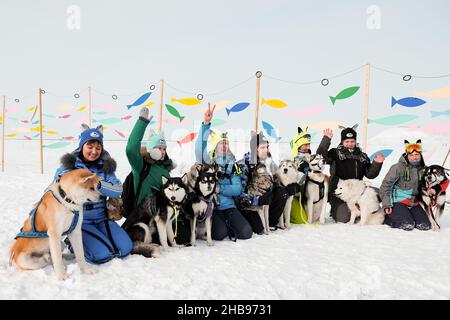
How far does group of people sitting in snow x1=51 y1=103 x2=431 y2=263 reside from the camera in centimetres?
302

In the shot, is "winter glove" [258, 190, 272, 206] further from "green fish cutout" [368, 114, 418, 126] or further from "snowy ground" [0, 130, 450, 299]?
"green fish cutout" [368, 114, 418, 126]

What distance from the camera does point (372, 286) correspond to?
101 inches

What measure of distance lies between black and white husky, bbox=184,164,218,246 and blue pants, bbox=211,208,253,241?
256mm

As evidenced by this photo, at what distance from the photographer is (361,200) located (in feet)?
15.8

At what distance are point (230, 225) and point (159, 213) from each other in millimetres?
1175

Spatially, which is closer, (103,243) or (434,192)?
(103,243)

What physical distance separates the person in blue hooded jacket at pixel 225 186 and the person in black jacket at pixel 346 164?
1.84 m

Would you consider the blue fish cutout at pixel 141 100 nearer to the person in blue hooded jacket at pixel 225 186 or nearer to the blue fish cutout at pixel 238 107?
the blue fish cutout at pixel 238 107

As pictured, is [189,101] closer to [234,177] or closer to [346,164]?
[234,177]

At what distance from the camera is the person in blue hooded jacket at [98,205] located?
292 cm

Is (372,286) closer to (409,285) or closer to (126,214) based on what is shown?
(409,285)

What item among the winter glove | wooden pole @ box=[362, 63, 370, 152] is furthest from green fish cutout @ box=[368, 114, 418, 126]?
the winter glove

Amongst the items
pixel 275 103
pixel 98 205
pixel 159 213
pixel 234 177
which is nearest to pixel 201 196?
pixel 159 213

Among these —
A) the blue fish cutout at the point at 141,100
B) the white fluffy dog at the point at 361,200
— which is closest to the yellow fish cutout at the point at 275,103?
the white fluffy dog at the point at 361,200
